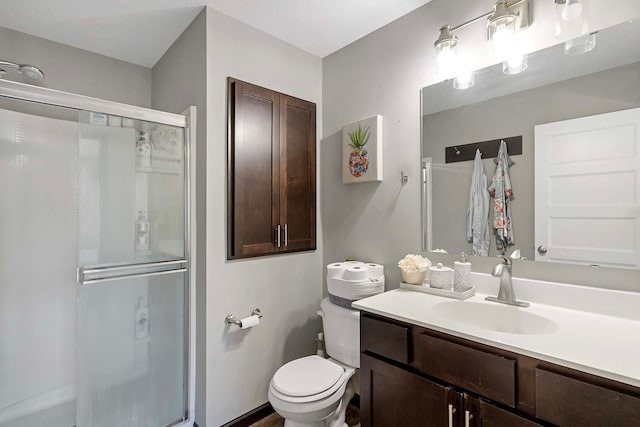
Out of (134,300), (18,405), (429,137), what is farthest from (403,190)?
(18,405)

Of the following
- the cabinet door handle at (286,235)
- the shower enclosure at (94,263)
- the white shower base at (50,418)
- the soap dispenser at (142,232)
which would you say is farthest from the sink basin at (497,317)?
the white shower base at (50,418)

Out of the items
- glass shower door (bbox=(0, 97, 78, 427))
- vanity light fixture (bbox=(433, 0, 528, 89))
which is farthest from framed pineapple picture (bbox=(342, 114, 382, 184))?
glass shower door (bbox=(0, 97, 78, 427))

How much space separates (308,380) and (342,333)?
31 cm

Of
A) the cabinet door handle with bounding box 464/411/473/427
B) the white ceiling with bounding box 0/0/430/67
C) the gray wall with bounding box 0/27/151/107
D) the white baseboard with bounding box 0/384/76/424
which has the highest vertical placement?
the white ceiling with bounding box 0/0/430/67

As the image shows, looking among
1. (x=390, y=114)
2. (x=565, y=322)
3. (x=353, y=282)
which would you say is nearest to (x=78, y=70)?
(x=390, y=114)

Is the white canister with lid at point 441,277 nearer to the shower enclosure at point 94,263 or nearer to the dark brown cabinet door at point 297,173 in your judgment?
the dark brown cabinet door at point 297,173

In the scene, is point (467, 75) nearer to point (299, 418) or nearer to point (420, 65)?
point (420, 65)

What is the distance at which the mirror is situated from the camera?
119cm

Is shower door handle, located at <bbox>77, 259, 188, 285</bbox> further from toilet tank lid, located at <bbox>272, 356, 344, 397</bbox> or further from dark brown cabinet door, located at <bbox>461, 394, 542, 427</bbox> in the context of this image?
dark brown cabinet door, located at <bbox>461, 394, 542, 427</bbox>

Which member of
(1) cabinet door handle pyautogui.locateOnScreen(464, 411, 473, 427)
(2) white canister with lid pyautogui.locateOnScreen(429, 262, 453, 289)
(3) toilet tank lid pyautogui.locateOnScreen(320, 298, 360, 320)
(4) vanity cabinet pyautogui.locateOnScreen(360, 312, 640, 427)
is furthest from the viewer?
(3) toilet tank lid pyautogui.locateOnScreen(320, 298, 360, 320)

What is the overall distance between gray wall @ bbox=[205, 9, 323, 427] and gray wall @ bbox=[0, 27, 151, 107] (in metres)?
1.13

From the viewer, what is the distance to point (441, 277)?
1577 millimetres

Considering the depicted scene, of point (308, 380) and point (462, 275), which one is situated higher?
point (462, 275)

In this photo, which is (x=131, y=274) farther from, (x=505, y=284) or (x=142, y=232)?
(x=505, y=284)
